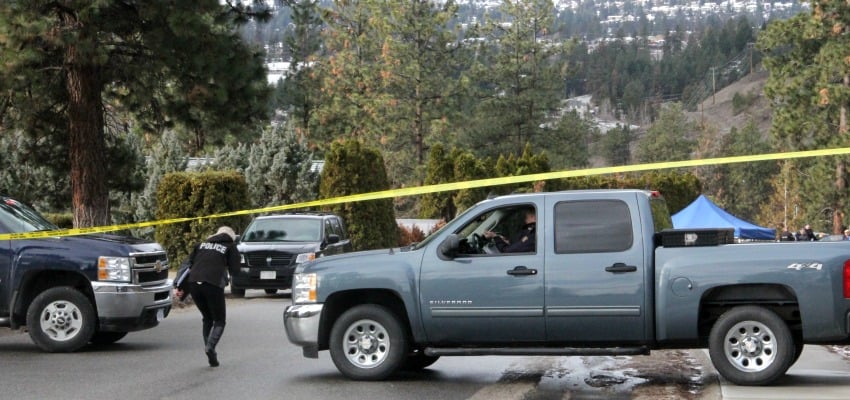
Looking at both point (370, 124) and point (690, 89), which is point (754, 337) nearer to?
point (370, 124)

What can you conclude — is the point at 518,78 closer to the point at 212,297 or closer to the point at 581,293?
the point at 212,297

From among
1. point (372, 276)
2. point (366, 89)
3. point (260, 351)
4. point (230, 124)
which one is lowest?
point (260, 351)

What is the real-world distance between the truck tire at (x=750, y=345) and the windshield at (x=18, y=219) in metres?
8.37

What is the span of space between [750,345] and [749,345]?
0.4 inches

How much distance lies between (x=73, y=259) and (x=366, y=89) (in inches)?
2586

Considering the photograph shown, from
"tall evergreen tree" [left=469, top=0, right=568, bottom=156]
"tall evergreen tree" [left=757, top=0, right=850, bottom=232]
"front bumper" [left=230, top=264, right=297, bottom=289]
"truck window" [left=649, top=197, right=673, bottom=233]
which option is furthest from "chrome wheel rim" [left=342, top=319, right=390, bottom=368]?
"tall evergreen tree" [left=469, top=0, right=568, bottom=156]

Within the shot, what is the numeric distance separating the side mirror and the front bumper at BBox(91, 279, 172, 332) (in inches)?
179

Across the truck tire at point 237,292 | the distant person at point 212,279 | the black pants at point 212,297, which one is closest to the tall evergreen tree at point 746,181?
the truck tire at point 237,292

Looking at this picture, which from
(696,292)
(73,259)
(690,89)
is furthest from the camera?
(690,89)

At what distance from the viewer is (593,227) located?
12336 millimetres

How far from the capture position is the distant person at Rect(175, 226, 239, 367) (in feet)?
45.4

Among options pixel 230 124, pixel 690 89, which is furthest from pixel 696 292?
pixel 690 89

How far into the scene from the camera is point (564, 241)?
12383mm

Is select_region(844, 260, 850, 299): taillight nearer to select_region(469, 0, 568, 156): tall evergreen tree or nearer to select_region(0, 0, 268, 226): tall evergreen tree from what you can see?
select_region(0, 0, 268, 226): tall evergreen tree
